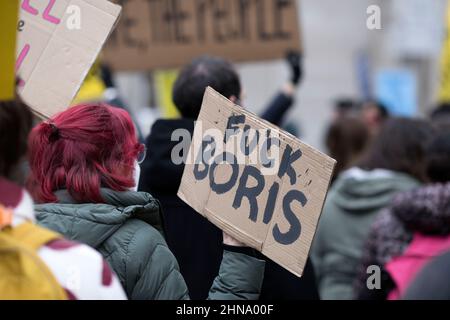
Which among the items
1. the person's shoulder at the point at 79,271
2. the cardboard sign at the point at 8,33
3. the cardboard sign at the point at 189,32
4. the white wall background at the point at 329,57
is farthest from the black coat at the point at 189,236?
the white wall background at the point at 329,57

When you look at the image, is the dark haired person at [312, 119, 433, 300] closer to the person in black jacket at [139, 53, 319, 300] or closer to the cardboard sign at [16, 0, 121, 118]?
the person in black jacket at [139, 53, 319, 300]

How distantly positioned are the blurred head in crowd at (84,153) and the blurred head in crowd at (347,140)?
370cm

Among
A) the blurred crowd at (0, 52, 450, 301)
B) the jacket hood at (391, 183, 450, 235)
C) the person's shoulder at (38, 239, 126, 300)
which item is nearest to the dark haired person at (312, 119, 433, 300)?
the blurred crowd at (0, 52, 450, 301)

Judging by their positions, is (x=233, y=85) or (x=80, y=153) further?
(x=233, y=85)

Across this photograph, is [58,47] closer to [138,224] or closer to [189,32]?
[138,224]

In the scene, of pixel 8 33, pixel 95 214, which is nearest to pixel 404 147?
pixel 95 214

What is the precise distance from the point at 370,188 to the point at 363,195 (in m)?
0.06

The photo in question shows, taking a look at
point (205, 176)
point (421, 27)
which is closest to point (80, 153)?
point (205, 176)

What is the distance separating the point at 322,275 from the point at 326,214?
33 cm

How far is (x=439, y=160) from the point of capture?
371cm

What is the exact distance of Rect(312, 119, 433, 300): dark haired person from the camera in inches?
183

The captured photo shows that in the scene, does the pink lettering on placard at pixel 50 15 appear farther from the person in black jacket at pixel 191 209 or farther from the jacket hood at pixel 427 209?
the jacket hood at pixel 427 209
